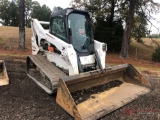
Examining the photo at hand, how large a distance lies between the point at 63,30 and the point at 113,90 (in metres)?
2.14

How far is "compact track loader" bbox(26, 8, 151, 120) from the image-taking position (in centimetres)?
445

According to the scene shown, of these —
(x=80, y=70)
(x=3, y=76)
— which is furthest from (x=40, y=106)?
(x=3, y=76)

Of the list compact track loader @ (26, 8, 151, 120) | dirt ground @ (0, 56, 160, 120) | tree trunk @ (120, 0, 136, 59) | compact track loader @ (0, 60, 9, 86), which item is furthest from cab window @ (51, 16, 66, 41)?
tree trunk @ (120, 0, 136, 59)

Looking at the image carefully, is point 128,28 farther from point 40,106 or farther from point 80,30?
point 40,106

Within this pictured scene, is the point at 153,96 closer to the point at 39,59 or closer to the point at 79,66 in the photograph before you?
the point at 79,66

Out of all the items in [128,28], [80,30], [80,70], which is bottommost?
[80,70]

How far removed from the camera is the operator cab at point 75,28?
5188 millimetres

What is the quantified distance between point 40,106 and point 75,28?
7.54 ft

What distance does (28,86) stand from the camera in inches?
224

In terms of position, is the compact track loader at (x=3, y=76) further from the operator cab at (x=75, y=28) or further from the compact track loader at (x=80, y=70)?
the operator cab at (x=75, y=28)

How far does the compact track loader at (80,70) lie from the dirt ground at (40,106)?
0.22 m

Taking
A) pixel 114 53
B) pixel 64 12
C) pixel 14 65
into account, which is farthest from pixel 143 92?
pixel 114 53

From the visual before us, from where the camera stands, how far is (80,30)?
5461 mm

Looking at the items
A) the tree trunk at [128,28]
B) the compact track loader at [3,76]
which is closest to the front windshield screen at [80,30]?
the compact track loader at [3,76]
